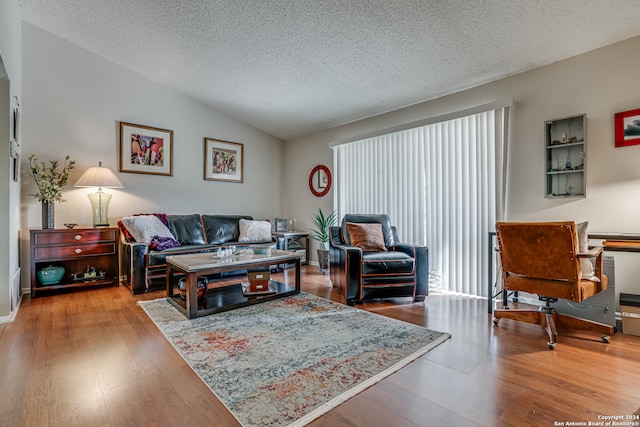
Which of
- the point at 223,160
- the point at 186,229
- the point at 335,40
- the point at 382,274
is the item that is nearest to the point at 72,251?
the point at 186,229

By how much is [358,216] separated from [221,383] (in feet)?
8.62

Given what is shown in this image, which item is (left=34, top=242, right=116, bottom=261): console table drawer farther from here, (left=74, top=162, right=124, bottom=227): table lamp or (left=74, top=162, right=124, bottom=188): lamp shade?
(left=74, top=162, right=124, bottom=188): lamp shade

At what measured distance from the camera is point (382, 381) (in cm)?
174

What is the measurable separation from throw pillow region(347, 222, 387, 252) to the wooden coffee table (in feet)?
2.46

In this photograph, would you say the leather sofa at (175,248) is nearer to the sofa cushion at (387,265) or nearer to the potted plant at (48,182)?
the potted plant at (48,182)

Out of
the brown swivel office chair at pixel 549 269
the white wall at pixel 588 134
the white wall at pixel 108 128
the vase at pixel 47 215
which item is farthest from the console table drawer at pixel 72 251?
the white wall at pixel 588 134

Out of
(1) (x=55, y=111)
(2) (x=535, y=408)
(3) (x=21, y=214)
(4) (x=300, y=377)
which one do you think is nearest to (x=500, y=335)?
A: (2) (x=535, y=408)

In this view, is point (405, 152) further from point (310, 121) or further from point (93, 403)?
point (93, 403)

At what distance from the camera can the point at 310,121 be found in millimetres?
5188

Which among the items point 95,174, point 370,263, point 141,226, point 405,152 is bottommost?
point 370,263

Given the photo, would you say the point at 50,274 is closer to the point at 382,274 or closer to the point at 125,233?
the point at 125,233

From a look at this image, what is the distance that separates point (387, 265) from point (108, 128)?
420 cm

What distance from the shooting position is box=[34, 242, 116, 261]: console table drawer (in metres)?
3.47

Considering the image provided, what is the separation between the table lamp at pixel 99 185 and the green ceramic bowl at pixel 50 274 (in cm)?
67
